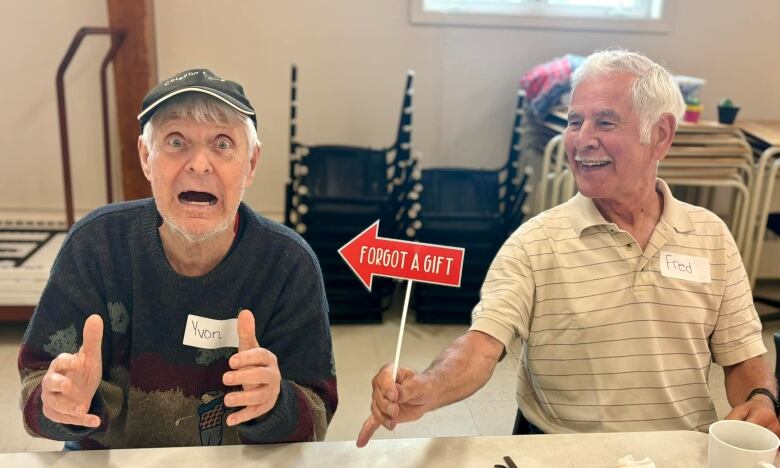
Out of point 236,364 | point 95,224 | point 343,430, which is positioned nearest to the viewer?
point 236,364

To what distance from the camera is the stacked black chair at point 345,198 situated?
3.27 m

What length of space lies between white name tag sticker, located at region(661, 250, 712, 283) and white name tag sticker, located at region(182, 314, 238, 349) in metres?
0.86

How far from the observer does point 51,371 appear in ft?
3.48

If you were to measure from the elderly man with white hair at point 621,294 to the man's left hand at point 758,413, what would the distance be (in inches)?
1.9

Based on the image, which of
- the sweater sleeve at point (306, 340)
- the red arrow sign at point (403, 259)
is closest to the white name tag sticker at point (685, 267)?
the red arrow sign at point (403, 259)

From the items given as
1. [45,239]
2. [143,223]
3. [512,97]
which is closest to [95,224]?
[143,223]

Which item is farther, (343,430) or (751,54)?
(751,54)

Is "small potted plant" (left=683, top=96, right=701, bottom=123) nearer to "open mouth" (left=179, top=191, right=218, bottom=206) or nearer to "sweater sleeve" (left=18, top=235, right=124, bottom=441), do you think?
"open mouth" (left=179, top=191, right=218, bottom=206)

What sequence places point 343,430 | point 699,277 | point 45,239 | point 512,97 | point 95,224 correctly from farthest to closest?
point 512,97 < point 45,239 < point 343,430 < point 699,277 < point 95,224

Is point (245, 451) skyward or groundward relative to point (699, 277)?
groundward

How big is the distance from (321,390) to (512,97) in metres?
2.74

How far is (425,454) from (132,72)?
2820mm

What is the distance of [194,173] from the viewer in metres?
1.20

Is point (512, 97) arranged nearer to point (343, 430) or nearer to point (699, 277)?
point (343, 430)
